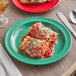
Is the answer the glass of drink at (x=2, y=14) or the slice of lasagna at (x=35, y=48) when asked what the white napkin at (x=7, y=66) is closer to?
the slice of lasagna at (x=35, y=48)

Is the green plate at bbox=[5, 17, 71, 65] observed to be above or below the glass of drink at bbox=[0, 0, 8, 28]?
below

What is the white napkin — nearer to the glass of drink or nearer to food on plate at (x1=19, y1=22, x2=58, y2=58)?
food on plate at (x1=19, y1=22, x2=58, y2=58)

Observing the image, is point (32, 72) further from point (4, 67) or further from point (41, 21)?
point (41, 21)

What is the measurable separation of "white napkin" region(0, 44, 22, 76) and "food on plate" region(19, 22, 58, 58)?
0.08 m

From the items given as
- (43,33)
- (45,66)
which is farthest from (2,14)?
(45,66)

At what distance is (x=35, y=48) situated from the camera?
40.5 inches

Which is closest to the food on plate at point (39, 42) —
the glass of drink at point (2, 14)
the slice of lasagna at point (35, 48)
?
the slice of lasagna at point (35, 48)

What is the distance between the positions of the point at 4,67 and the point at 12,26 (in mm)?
263

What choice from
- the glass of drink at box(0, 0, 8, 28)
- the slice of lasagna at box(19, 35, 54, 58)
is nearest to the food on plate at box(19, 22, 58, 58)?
the slice of lasagna at box(19, 35, 54, 58)

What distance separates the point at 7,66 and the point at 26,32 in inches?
10.0

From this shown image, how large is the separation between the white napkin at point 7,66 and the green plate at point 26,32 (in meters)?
0.04

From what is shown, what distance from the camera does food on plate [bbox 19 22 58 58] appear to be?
3.38 ft

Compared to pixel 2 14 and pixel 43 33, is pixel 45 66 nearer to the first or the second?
pixel 43 33

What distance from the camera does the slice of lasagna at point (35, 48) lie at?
40.3 inches
